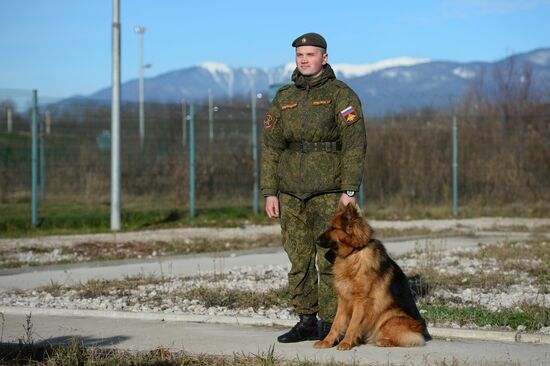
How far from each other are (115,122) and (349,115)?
11.6m

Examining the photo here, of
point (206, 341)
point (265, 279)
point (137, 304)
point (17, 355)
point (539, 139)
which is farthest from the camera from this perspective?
point (539, 139)

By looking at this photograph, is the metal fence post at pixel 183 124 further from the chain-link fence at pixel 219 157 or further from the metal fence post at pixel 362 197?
the metal fence post at pixel 362 197

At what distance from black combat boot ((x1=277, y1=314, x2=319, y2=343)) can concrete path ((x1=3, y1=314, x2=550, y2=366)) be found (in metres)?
0.09

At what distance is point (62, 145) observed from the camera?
21312mm

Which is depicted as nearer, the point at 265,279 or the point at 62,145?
the point at 265,279

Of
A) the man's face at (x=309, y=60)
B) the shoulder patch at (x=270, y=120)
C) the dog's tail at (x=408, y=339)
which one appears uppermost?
the man's face at (x=309, y=60)

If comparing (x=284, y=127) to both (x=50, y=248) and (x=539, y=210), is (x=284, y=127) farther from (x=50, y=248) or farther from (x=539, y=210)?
(x=539, y=210)

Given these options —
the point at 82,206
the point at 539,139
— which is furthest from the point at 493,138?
the point at 82,206

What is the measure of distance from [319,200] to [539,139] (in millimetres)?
19338

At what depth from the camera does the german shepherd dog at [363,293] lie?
277 inches

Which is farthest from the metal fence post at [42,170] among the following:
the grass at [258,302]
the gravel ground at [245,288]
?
the grass at [258,302]

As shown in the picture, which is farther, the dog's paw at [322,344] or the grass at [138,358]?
the dog's paw at [322,344]

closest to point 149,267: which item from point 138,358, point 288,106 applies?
point 288,106

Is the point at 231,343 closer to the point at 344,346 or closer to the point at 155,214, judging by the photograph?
the point at 344,346
